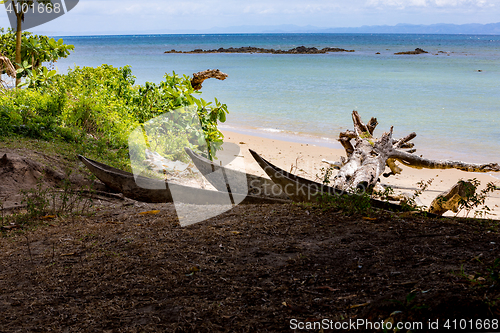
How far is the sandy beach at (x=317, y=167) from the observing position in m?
7.52

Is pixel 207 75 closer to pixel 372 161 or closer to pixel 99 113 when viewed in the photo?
pixel 99 113

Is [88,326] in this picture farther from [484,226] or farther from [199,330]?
[484,226]

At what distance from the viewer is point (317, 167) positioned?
8.65 m

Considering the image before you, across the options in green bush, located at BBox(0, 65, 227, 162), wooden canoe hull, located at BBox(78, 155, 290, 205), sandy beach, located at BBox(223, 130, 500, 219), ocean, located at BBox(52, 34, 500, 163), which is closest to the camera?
wooden canoe hull, located at BBox(78, 155, 290, 205)

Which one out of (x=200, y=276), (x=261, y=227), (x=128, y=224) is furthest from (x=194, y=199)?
(x=200, y=276)

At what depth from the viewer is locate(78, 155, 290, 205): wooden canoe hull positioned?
4.85 m

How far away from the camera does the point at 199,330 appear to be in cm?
222

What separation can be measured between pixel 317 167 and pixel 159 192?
439 centimetres

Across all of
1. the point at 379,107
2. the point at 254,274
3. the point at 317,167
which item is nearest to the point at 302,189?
the point at 254,274

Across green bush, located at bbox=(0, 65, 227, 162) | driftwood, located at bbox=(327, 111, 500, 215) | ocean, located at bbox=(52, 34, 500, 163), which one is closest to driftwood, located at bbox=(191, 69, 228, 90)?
green bush, located at bbox=(0, 65, 227, 162)

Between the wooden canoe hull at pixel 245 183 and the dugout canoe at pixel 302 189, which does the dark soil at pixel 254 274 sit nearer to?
the dugout canoe at pixel 302 189

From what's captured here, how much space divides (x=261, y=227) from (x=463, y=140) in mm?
10076

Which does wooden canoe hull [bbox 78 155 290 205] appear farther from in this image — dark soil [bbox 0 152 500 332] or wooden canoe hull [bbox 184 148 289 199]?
dark soil [bbox 0 152 500 332]

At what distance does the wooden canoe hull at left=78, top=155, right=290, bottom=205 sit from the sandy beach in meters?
1.73
